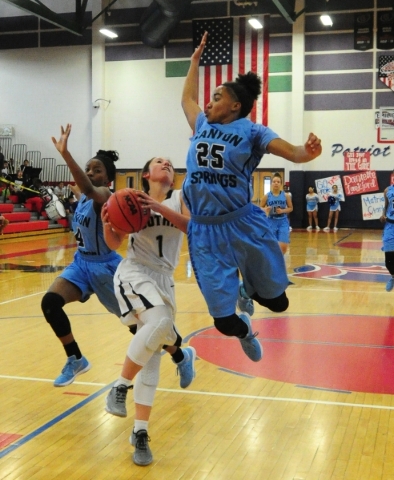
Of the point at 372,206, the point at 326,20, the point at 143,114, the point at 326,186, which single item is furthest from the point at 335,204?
the point at 143,114

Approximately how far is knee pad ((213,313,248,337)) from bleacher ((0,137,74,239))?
14294 mm

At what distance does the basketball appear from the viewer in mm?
3723

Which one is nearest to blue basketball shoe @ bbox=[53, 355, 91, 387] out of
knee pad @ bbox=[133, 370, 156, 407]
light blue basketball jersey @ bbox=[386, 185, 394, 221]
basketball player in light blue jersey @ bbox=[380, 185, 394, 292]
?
knee pad @ bbox=[133, 370, 156, 407]

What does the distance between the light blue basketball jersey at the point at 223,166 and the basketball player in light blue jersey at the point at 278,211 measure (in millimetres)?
6461

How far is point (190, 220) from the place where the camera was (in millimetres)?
3951

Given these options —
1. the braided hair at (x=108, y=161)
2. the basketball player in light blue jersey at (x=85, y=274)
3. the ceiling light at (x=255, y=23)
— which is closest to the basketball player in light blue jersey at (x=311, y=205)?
the ceiling light at (x=255, y=23)

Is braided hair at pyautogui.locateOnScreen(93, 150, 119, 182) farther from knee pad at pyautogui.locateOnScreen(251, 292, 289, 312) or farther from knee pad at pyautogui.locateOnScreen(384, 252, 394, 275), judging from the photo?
knee pad at pyautogui.locateOnScreen(384, 252, 394, 275)

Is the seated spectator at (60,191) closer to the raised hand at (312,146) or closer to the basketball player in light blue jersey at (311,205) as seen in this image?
the basketball player in light blue jersey at (311,205)

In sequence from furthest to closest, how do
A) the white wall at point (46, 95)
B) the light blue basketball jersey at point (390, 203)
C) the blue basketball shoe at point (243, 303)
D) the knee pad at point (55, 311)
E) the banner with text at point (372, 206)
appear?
the white wall at point (46, 95)
the banner with text at point (372, 206)
the light blue basketball jersey at point (390, 203)
the blue basketball shoe at point (243, 303)
the knee pad at point (55, 311)

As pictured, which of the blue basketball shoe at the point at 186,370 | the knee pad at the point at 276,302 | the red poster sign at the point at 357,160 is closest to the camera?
the knee pad at the point at 276,302

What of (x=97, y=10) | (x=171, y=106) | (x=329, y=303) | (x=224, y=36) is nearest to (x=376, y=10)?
(x=224, y=36)

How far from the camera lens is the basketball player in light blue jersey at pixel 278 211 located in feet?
34.7

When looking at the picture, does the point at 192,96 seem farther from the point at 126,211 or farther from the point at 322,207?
the point at 322,207

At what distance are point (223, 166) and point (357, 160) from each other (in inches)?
795
